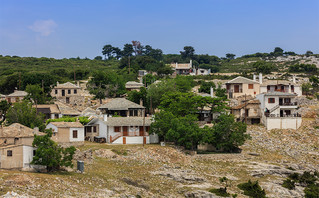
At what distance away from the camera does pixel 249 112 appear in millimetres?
75125

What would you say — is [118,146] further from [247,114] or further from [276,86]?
[276,86]

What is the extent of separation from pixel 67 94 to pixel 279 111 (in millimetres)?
40676

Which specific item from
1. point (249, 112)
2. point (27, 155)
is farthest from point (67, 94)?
point (27, 155)

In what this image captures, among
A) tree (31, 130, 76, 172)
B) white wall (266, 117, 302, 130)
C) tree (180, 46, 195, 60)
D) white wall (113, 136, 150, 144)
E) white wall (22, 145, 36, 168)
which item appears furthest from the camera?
tree (180, 46, 195, 60)

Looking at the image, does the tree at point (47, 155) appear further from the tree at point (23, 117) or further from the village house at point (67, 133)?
the tree at point (23, 117)

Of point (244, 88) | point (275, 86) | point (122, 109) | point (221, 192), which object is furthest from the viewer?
point (275, 86)

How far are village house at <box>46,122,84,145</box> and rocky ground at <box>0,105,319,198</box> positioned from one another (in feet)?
5.09

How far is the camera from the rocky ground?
123ft

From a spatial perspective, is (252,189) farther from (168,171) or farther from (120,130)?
(120,130)

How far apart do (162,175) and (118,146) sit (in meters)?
10.2

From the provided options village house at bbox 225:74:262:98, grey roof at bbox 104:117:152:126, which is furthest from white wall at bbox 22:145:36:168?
village house at bbox 225:74:262:98

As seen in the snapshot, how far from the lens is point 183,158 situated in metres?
54.5

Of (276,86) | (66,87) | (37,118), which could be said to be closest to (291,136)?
(276,86)

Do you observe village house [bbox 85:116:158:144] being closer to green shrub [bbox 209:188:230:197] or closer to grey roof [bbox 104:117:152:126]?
grey roof [bbox 104:117:152:126]
